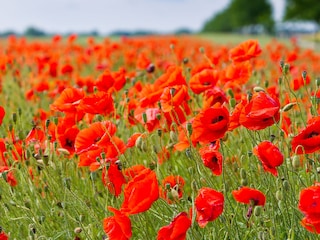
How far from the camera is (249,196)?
5.97 feet

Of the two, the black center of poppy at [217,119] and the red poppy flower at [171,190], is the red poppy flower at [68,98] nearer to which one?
the red poppy flower at [171,190]

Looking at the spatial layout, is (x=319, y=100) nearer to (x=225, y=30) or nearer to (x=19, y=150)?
(x=19, y=150)

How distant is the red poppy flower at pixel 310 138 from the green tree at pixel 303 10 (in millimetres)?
32858

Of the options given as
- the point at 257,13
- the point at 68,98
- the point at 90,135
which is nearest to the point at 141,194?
the point at 90,135

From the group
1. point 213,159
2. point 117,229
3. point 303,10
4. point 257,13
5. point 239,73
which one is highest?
point 239,73

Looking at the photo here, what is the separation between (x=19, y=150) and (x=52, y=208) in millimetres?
318

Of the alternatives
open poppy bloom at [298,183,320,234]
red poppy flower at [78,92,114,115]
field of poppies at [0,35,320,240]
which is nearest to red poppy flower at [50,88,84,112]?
field of poppies at [0,35,320,240]

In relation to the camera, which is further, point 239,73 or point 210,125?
point 239,73

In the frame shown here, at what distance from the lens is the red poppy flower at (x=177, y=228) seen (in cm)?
165

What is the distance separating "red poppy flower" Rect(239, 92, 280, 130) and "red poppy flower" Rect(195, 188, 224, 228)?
24 cm

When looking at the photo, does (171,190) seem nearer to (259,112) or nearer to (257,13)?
(259,112)

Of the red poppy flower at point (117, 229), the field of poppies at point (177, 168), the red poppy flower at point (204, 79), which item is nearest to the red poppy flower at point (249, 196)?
the field of poppies at point (177, 168)

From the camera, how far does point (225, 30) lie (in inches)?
2881

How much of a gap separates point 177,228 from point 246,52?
1.64 m
